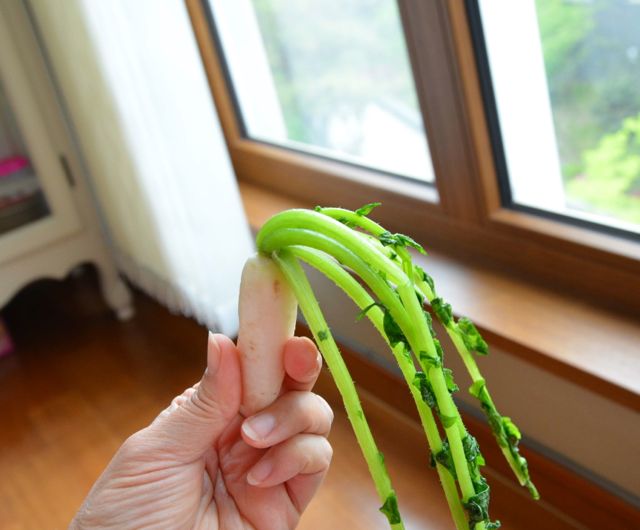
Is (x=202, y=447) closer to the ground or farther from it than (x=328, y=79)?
closer to the ground

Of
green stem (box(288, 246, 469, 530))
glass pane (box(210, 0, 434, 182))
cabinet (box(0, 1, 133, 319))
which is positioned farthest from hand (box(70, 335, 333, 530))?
cabinet (box(0, 1, 133, 319))

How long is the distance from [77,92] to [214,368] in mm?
897

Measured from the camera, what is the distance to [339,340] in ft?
4.54

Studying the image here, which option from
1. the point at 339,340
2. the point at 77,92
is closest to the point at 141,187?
the point at 77,92

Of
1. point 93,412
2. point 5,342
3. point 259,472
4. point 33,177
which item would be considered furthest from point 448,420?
point 5,342

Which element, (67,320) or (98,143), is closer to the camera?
(98,143)

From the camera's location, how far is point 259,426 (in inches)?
29.4

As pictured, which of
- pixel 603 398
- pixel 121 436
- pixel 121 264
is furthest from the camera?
pixel 121 264

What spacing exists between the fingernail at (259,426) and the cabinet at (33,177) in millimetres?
1052

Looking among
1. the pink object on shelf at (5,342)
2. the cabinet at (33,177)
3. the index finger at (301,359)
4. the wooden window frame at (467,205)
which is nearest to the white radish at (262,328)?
the index finger at (301,359)

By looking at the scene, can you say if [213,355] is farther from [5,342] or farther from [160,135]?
[5,342]

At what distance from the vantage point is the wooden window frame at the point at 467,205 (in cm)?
98

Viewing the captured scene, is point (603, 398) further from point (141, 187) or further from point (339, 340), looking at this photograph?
point (141, 187)

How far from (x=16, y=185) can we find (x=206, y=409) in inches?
42.6
